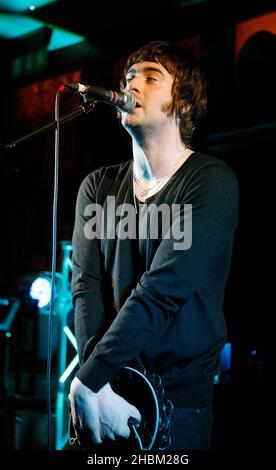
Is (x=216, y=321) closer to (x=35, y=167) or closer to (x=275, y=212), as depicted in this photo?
(x=275, y=212)

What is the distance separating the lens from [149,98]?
205cm

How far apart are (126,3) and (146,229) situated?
13.8ft

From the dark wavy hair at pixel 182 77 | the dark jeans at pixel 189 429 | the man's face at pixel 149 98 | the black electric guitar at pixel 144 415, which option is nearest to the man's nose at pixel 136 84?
the man's face at pixel 149 98

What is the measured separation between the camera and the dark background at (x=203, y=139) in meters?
3.90

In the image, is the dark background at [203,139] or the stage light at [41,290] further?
the stage light at [41,290]

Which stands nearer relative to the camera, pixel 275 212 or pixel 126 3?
pixel 275 212

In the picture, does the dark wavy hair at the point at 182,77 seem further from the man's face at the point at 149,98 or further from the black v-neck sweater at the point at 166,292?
the black v-neck sweater at the point at 166,292

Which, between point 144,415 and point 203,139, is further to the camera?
point 203,139

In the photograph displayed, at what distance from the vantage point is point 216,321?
1829mm

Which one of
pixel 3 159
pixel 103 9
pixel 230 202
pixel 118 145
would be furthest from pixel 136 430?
pixel 103 9

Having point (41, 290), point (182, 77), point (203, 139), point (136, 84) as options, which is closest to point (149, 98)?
point (136, 84)

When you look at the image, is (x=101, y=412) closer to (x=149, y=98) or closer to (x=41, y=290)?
(x=149, y=98)

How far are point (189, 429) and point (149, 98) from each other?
1.17 metres

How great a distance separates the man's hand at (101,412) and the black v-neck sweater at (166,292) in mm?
37
